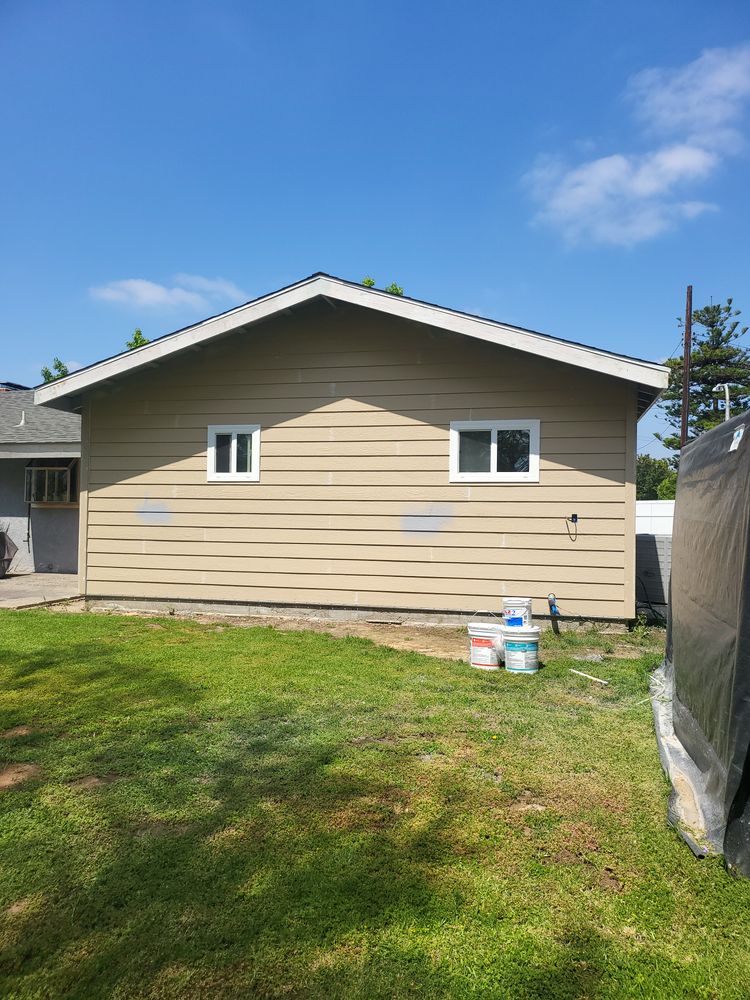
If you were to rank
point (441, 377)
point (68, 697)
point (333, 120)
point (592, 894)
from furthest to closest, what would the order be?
point (333, 120)
point (441, 377)
point (68, 697)
point (592, 894)

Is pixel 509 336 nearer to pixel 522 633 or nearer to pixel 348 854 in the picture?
pixel 522 633

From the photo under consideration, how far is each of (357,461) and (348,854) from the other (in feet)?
20.0

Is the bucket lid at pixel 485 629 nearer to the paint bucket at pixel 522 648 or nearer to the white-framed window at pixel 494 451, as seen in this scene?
the paint bucket at pixel 522 648

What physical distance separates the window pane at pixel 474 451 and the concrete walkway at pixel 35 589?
6448 mm

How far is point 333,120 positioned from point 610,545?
10.2 meters

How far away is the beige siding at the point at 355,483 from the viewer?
756 cm

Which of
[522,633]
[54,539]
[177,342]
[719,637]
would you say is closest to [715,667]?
[719,637]

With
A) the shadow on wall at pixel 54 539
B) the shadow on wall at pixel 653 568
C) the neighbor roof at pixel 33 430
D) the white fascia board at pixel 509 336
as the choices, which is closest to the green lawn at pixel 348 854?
the white fascia board at pixel 509 336

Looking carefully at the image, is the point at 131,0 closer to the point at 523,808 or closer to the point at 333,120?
the point at 333,120

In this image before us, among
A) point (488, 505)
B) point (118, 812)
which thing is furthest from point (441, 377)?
point (118, 812)

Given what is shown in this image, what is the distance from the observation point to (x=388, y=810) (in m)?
2.91

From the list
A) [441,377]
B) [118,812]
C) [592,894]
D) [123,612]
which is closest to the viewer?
[592,894]

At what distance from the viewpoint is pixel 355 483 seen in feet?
27.1

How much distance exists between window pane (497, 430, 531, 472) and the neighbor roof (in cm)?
881
